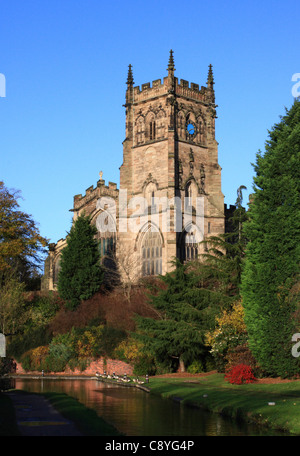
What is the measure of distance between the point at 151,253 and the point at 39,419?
147 feet

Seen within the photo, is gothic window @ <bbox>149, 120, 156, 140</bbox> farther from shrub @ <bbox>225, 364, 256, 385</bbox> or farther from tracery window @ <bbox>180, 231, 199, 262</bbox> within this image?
shrub @ <bbox>225, 364, 256, 385</bbox>

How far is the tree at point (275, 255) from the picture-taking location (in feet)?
105

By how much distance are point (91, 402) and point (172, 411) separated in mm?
4324

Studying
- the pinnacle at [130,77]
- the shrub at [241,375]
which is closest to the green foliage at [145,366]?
the shrub at [241,375]

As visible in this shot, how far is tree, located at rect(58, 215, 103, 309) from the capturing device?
57938 millimetres

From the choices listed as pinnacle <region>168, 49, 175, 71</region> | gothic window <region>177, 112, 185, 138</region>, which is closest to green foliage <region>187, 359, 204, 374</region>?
gothic window <region>177, 112, 185, 138</region>

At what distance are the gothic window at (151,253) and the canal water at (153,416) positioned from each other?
30484mm

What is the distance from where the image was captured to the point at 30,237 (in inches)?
2493

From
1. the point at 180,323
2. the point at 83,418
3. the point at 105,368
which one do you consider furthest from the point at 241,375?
the point at 105,368

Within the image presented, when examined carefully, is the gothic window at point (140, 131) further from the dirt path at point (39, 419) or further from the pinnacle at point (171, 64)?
the dirt path at point (39, 419)

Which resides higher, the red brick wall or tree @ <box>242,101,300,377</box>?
tree @ <box>242,101,300,377</box>

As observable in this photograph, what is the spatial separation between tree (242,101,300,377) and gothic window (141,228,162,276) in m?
29.5

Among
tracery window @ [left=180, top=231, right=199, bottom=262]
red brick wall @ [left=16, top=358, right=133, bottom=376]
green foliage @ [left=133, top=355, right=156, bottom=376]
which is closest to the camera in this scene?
green foliage @ [left=133, top=355, right=156, bottom=376]

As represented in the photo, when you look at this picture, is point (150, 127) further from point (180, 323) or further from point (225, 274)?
point (180, 323)
